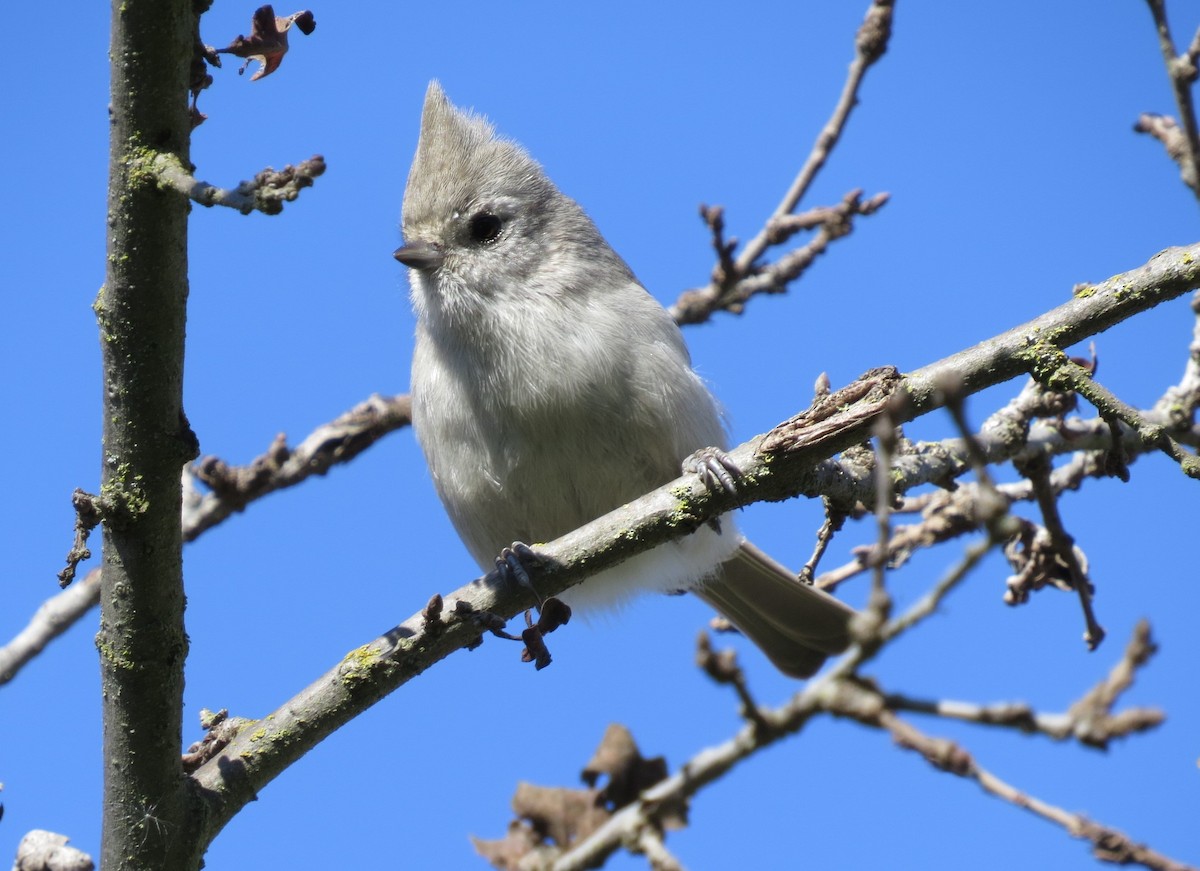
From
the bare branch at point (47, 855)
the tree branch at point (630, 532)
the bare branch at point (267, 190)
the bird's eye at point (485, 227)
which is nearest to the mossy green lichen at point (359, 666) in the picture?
the tree branch at point (630, 532)

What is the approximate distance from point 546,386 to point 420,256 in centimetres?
76

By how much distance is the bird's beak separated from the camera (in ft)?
13.4

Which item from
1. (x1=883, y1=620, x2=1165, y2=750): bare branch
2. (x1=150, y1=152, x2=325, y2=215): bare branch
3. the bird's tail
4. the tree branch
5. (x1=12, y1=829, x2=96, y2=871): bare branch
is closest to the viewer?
(x1=883, y1=620, x2=1165, y2=750): bare branch

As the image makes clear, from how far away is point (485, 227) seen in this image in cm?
427

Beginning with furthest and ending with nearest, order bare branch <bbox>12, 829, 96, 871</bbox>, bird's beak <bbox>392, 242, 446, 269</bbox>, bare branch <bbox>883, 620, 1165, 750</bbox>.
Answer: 1. bird's beak <bbox>392, 242, 446, 269</bbox>
2. bare branch <bbox>12, 829, 96, 871</bbox>
3. bare branch <bbox>883, 620, 1165, 750</bbox>

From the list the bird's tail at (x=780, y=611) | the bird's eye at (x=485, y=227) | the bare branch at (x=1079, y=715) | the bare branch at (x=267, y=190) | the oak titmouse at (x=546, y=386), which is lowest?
the bare branch at (x=1079, y=715)

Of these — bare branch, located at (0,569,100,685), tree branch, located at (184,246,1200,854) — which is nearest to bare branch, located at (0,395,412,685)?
bare branch, located at (0,569,100,685)

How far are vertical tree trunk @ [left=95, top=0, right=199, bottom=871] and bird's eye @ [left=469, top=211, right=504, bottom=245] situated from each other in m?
1.98

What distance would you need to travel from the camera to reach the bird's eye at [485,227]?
4250 millimetres

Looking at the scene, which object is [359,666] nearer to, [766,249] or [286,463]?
[286,463]

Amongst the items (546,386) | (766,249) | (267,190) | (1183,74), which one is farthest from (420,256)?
(1183,74)

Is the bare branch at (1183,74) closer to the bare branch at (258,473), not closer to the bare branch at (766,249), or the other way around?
the bare branch at (766,249)

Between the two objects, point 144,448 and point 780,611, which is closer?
point 144,448

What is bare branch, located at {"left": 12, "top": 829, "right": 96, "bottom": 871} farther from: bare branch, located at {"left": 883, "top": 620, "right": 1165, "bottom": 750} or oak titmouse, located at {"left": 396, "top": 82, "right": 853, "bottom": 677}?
bare branch, located at {"left": 883, "top": 620, "right": 1165, "bottom": 750}
